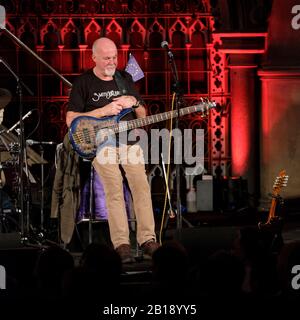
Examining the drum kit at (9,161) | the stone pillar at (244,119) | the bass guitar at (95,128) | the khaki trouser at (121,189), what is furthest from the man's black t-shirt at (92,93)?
the stone pillar at (244,119)

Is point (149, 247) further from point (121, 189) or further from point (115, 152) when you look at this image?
point (115, 152)

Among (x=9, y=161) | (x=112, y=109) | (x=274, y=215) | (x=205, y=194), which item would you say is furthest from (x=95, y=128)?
(x=205, y=194)

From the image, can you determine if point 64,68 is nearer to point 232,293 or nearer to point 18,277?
point 18,277

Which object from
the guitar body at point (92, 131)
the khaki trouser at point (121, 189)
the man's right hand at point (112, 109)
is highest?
the man's right hand at point (112, 109)

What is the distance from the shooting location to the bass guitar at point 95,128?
8.57 meters

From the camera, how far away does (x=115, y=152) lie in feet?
28.0

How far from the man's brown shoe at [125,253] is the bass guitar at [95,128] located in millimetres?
1011

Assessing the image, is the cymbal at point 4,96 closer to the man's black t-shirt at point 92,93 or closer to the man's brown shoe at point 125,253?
the man's black t-shirt at point 92,93

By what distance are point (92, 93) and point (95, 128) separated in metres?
0.36

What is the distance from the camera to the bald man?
8406 millimetres

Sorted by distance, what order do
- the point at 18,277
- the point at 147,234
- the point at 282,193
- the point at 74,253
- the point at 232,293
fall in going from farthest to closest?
the point at 282,193 < the point at 74,253 < the point at 147,234 < the point at 18,277 < the point at 232,293

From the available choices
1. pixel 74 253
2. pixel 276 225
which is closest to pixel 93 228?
pixel 74 253

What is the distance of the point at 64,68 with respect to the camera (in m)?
13.6

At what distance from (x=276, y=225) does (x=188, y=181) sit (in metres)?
4.59
